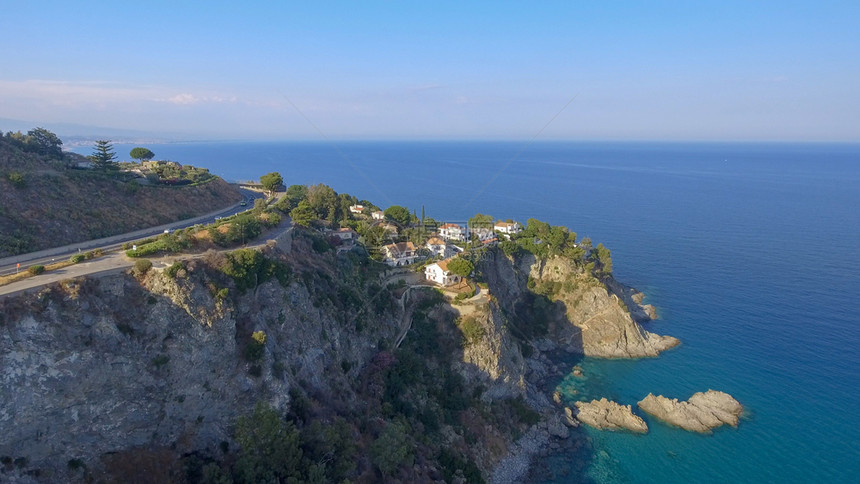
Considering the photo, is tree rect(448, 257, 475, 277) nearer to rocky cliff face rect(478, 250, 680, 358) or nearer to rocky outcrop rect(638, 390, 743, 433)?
rocky cliff face rect(478, 250, 680, 358)

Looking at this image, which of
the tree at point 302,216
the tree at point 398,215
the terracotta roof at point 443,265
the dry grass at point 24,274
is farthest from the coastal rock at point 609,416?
the dry grass at point 24,274

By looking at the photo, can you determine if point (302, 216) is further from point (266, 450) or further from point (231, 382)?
point (266, 450)

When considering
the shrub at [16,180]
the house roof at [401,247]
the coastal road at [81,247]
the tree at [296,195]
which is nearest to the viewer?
the coastal road at [81,247]

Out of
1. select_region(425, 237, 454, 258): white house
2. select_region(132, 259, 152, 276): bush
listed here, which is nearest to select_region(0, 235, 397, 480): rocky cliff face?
select_region(132, 259, 152, 276): bush

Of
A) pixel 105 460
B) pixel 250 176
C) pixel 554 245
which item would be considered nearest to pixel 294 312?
pixel 105 460

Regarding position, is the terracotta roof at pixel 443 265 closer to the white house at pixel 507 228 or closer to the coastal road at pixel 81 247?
the white house at pixel 507 228

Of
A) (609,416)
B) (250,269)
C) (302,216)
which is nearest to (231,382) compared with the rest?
(250,269)
